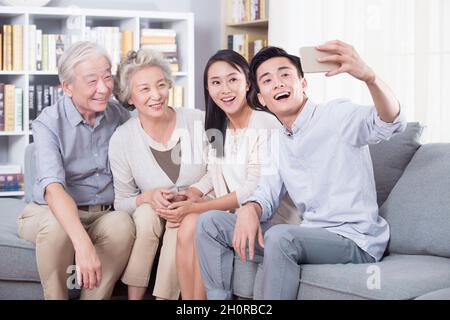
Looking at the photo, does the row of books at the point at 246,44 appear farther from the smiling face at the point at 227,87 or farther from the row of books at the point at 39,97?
the smiling face at the point at 227,87

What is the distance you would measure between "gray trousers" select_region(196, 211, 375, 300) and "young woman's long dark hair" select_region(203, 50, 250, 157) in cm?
31

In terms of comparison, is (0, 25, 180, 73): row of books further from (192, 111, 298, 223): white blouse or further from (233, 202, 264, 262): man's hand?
(233, 202, 264, 262): man's hand

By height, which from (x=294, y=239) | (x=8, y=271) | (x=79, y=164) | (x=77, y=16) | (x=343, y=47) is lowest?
(x=8, y=271)

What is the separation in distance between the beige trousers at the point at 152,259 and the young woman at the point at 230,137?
0.16ft

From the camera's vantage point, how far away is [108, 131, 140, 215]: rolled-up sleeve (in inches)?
77.2

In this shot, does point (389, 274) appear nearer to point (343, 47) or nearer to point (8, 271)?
point (343, 47)

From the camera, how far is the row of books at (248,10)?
3480 mm

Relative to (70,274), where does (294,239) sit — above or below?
above

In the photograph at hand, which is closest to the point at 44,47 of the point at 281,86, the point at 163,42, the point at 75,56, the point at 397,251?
the point at 163,42

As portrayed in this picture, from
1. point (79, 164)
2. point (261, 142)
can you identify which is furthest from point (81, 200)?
point (261, 142)

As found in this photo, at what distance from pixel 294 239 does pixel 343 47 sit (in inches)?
16.1

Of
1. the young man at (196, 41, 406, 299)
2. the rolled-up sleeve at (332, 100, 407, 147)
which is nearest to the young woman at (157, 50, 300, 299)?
the young man at (196, 41, 406, 299)
